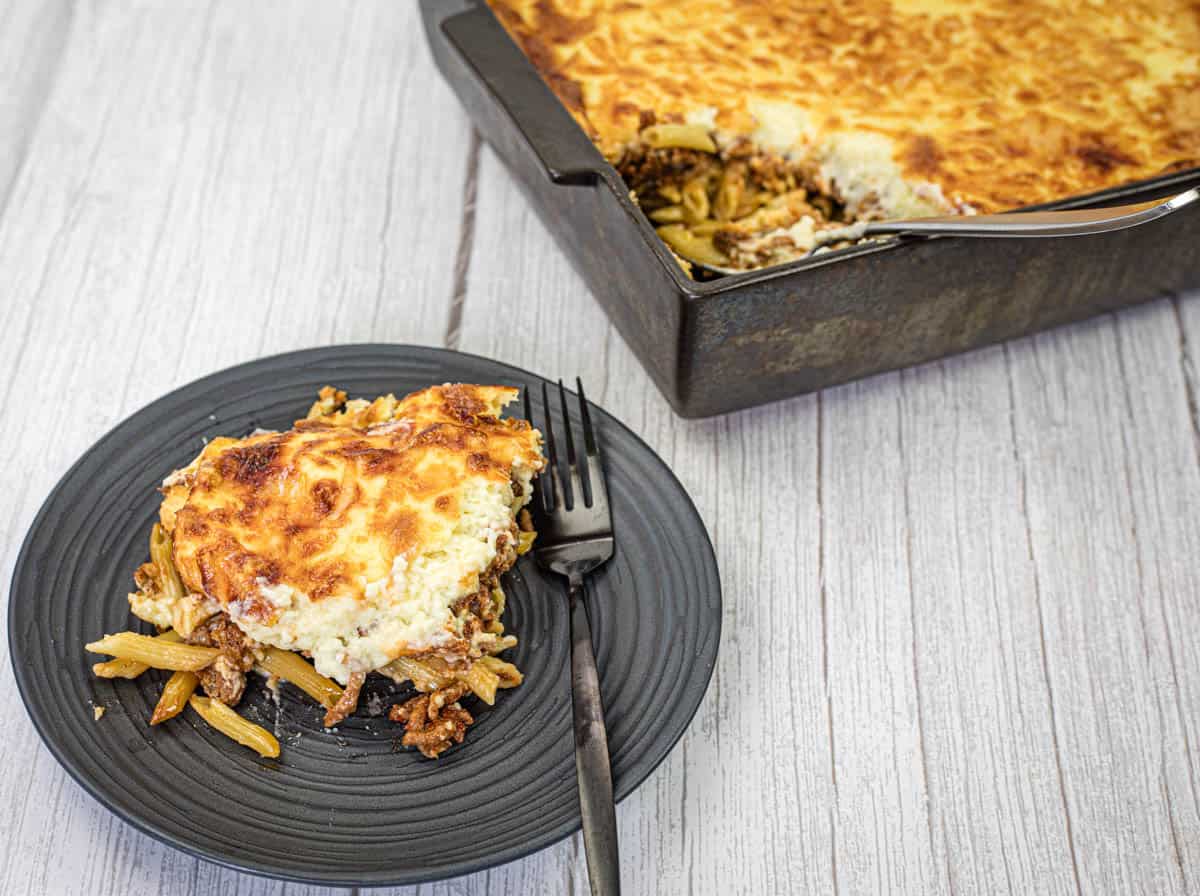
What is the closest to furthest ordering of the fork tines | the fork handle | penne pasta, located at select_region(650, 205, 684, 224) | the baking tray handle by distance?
the fork handle
the fork tines
the baking tray handle
penne pasta, located at select_region(650, 205, 684, 224)

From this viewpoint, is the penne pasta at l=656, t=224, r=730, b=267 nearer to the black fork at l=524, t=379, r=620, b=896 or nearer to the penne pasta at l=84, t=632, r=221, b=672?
the black fork at l=524, t=379, r=620, b=896

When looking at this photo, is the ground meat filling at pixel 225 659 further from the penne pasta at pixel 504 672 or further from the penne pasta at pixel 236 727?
the penne pasta at pixel 504 672

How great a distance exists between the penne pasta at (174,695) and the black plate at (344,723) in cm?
2

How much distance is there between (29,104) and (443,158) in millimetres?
1261

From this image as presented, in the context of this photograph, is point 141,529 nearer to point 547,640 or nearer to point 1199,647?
point 547,640

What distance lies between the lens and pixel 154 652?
2309 millimetres

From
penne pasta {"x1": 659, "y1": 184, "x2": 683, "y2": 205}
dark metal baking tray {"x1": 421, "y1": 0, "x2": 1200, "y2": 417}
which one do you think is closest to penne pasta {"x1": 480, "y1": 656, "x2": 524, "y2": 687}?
dark metal baking tray {"x1": 421, "y1": 0, "x2": 1200, "y2": 417}

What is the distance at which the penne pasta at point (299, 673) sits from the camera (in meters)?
2.33

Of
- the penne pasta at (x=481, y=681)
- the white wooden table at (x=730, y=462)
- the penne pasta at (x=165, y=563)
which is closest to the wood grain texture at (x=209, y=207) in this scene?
the white wooden table at (x=730, y=462)

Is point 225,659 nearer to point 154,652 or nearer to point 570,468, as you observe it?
point 154,652

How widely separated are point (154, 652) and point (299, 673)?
25cm

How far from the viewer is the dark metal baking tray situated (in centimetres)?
272

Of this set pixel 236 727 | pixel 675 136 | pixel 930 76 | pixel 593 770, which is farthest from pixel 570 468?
pixel 930 76

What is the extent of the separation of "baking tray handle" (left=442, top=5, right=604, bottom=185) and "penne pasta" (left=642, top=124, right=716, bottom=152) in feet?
1.19
